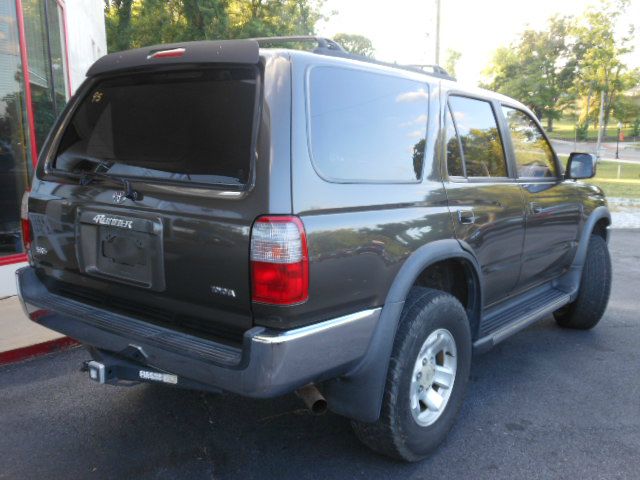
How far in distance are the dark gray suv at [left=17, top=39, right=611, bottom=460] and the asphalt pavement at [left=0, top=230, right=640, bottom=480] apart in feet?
1.00

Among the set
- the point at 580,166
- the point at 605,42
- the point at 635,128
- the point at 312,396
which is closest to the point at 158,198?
the point at 312,396

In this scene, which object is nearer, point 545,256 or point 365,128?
point 365,128

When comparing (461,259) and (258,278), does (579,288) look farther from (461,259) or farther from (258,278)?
(258,278)

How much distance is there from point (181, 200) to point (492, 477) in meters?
1.97

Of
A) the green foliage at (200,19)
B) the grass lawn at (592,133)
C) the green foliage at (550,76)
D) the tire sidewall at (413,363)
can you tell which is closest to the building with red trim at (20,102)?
the tire sidewall at (413,363)

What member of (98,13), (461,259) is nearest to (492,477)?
(461,259)

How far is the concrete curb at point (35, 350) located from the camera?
13.5ft

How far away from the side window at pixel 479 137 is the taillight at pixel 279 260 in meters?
1.50

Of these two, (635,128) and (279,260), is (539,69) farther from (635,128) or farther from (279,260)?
(279,260)

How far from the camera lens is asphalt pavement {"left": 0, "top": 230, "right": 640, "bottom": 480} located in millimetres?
2775

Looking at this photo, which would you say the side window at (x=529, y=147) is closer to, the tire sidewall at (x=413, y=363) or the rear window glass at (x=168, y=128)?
the tire sidewall at (x=413, y=363)

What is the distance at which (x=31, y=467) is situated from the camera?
2775 millimetres

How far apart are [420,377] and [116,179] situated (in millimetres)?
1725

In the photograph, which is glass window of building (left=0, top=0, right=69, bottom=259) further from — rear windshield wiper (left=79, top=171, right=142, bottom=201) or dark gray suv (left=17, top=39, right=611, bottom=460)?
rear windshield wiper (left=79, top=171, right=142, bottom=201)
